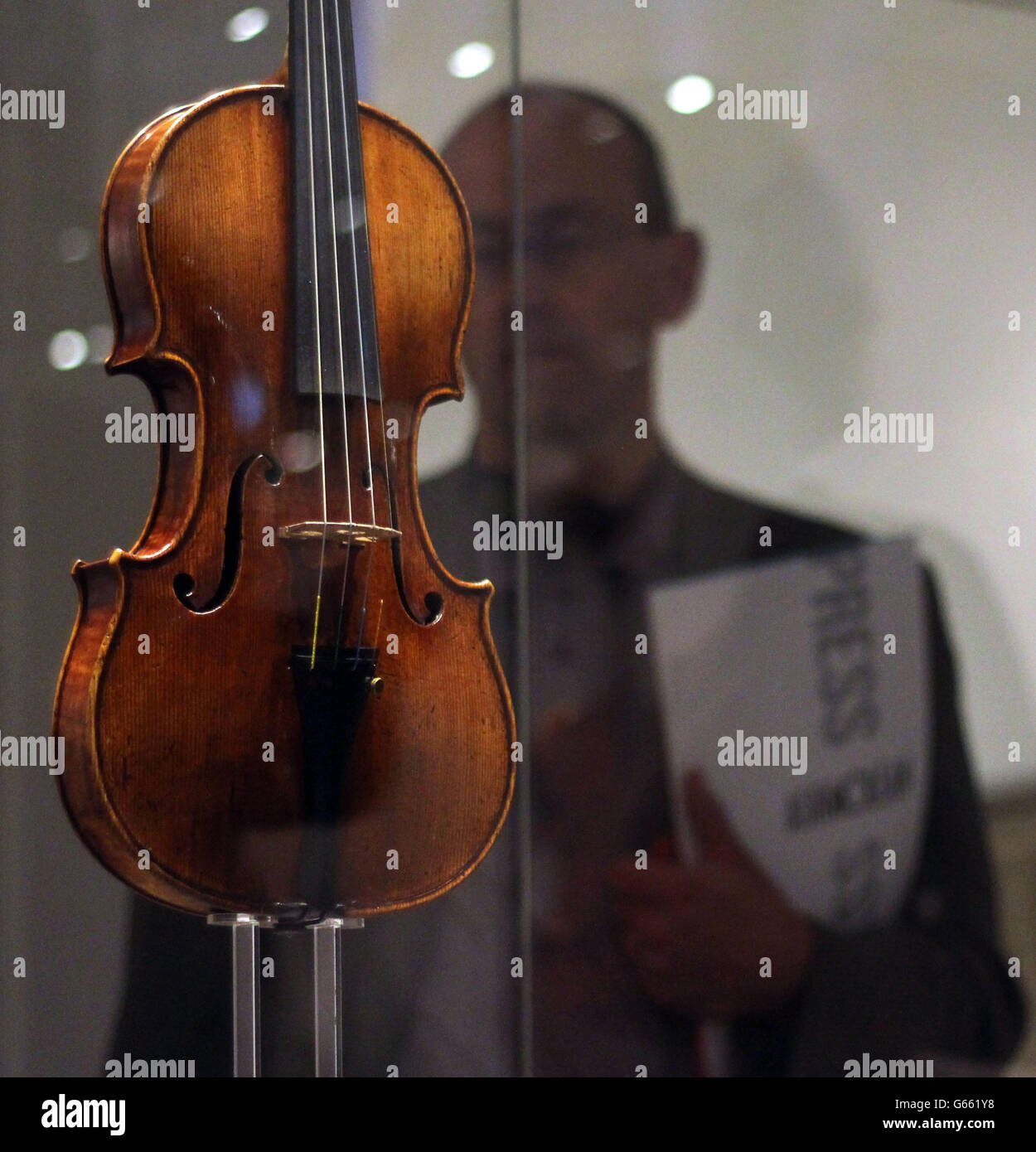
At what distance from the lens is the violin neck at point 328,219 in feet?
4.40

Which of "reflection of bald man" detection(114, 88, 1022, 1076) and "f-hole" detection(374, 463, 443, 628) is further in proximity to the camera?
"reflection of bald man" detection(114, 88, 1022, 1076)

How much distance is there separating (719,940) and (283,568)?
1084 millimetres

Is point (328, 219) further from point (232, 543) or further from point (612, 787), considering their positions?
point (612, 787)

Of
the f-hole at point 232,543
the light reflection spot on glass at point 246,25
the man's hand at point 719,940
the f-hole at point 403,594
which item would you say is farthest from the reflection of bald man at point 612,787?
the f-hole at point 232,543

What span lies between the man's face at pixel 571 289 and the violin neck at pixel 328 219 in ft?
2.16

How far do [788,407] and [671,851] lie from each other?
0.72m

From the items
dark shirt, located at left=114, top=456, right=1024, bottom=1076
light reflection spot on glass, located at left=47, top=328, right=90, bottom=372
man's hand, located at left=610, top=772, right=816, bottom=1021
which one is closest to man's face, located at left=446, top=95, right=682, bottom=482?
dark shirt, located at left=114, top=456, right=1024, bottom=1076

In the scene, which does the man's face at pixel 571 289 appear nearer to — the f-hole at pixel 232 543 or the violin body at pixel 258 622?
the violin body at pixel 258 622

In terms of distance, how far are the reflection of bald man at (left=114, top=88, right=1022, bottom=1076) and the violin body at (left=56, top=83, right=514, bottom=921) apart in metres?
0.64

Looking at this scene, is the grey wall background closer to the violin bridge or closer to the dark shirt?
the dark shirt

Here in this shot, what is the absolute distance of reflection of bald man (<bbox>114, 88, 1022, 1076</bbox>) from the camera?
2021 millimetres

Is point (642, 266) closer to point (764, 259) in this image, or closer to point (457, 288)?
point (764, 259)

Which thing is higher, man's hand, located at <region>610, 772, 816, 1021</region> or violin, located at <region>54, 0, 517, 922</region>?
violin, located at <region>54, 0, 517, 922</region>

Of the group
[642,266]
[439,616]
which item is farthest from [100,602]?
[642,266]
